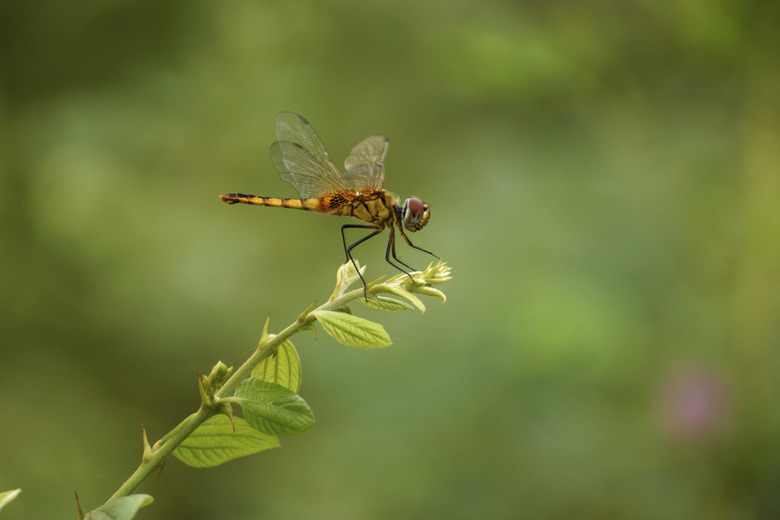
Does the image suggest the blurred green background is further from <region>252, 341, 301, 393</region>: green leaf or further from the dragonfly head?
<region>252, 341, 301, 393</region>: green leaf

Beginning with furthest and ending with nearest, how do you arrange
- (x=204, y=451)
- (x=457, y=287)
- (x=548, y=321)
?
(x=457, y=287), (x=548, y=321), (x=204, y=451)

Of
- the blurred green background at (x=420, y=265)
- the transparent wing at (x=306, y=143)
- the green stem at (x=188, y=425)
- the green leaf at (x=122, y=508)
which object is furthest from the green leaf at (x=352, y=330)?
the blurred green background at (x=420, y=265)

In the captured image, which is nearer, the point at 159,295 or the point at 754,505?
the point at 754,505

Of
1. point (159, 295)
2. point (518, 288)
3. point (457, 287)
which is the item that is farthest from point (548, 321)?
point (159, 295)

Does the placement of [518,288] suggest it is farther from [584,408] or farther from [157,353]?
[157,353]

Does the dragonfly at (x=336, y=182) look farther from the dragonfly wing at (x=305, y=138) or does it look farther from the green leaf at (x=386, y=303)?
the green leaf at (x=386, y=303)

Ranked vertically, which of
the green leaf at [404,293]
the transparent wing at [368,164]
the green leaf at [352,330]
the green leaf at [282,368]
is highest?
the transparent wing at [368,164]
